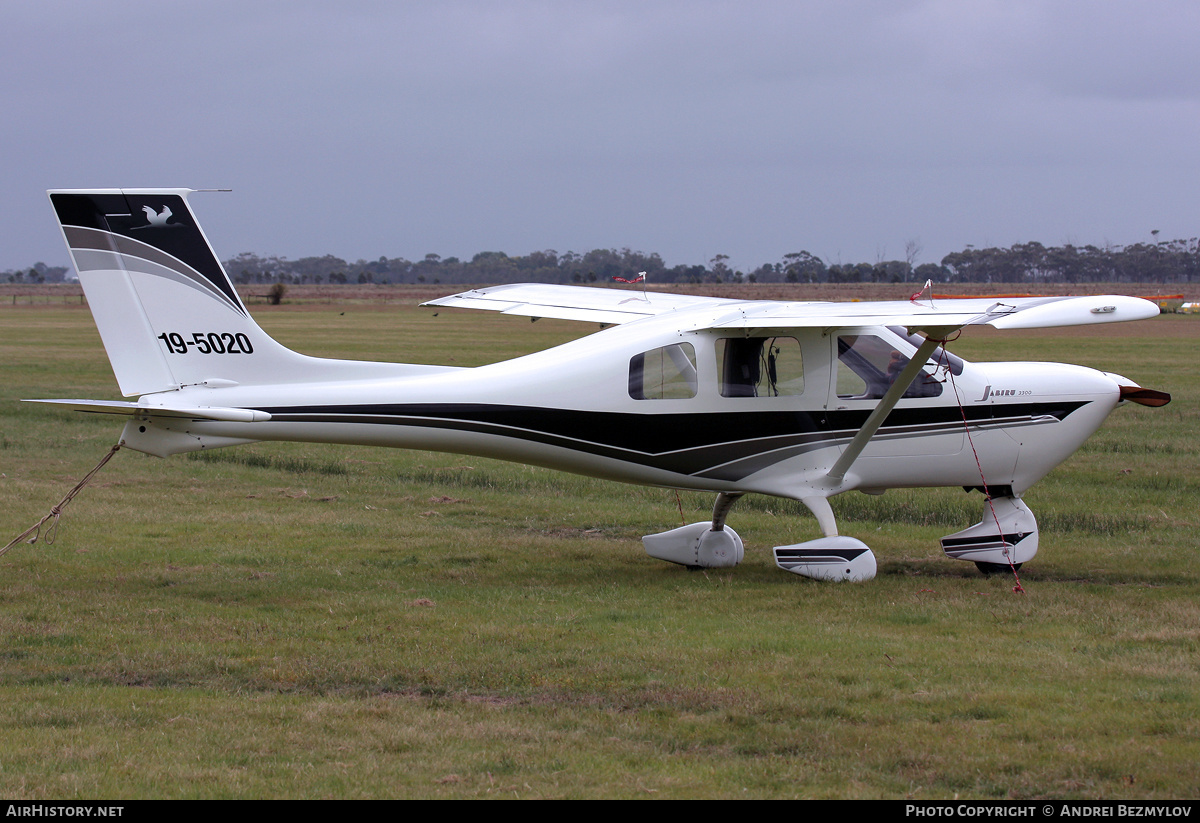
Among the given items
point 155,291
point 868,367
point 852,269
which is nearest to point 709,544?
point 868,367

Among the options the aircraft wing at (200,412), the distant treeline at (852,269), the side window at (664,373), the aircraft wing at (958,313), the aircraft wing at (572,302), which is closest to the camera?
the aircraft wing at (958,313)

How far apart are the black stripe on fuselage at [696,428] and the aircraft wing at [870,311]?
874 mm

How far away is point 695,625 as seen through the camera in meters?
8.56

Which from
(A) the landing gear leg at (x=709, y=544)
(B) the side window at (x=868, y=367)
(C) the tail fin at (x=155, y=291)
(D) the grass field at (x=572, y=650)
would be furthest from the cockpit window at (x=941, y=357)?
(C) the tail fin at (x=155, y=291)

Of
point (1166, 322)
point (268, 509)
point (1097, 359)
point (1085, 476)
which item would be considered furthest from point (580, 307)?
point (1166, 322)

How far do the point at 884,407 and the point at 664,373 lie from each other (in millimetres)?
1903

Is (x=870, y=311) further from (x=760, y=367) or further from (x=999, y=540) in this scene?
(x=999, y=540)

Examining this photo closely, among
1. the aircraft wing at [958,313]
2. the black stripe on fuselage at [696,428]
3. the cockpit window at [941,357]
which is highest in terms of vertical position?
the aircraft wing at [958,313]

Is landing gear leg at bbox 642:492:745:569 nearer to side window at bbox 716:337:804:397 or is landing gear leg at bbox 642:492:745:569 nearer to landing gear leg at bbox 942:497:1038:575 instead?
side window at bbox 716:337:804:397

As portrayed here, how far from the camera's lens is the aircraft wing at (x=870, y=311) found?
8.38 meters

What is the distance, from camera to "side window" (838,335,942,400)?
10164mm

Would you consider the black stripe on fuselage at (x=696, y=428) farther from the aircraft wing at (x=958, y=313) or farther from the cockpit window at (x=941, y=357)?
the aircraft wing at (x=958, y=313)

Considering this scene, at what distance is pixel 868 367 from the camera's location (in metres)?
10.2

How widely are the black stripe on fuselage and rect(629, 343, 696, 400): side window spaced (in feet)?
0.64
